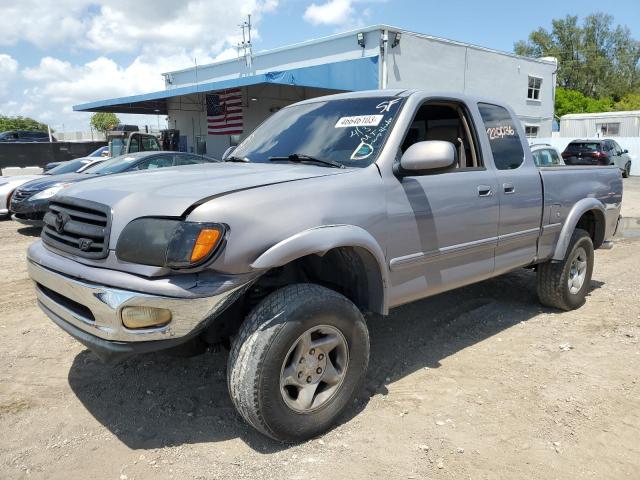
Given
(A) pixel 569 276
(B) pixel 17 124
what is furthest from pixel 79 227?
(B) pixel 17 124

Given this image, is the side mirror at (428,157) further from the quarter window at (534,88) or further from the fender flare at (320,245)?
the quarter window at (534,88)

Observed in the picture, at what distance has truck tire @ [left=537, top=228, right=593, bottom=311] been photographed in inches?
199

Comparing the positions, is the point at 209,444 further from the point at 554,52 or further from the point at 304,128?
the point at 554,52

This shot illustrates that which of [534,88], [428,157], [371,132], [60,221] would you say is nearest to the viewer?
[60,221]

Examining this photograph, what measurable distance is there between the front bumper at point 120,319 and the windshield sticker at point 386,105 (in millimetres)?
1704

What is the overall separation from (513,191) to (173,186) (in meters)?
2.67

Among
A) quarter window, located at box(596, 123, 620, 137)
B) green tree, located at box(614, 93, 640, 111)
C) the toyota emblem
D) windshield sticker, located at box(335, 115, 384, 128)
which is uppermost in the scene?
green tree, located at box(614, 93, 640, 111)

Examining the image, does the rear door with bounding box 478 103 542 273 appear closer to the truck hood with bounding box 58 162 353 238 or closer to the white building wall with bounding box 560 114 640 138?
the truck hood with bounding box 58 162 353 238

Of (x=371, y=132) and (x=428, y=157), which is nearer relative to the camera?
(x=428, y=157)

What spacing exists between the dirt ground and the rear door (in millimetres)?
767

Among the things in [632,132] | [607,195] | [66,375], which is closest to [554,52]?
[632,132]

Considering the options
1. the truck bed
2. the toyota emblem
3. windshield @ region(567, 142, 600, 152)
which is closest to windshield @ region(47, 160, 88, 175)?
the toyota emblem

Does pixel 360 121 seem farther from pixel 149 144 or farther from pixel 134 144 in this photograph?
pixel 149 144

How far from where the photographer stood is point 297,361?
288 centimetres
